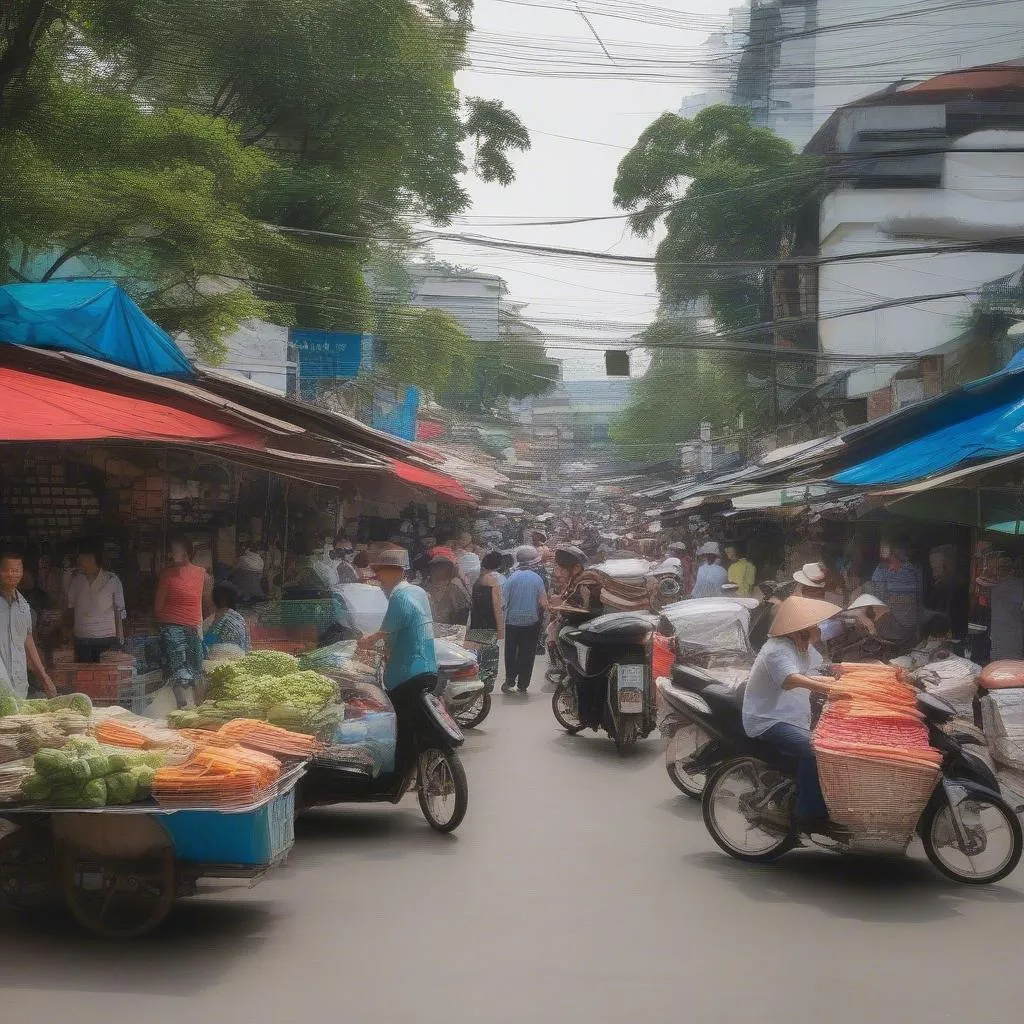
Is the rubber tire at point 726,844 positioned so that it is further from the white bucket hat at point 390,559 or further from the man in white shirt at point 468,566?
the man in white shirt at point 468,566

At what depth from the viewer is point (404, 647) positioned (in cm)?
821

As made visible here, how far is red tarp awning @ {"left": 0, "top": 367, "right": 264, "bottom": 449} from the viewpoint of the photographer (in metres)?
8.08

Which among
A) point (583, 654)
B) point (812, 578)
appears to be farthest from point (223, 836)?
point (583, 654)

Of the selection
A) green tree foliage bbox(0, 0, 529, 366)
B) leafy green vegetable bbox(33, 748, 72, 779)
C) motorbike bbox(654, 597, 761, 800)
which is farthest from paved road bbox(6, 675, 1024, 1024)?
green tree foliage bbox(0, 0, 529, 366)

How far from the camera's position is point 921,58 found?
3319 centimetres

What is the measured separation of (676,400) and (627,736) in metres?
44.8

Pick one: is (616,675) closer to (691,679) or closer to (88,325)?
(691,679)

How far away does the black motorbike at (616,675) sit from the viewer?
11492 mm

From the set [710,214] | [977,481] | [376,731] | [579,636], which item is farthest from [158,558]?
[710,214]

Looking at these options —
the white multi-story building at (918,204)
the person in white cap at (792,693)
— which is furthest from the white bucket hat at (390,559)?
the white multi-story building at (918,204)

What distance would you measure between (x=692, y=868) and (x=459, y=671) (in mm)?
4836

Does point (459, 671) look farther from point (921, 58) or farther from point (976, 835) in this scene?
point (921, 58)

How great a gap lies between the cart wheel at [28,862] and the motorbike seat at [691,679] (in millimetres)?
3928

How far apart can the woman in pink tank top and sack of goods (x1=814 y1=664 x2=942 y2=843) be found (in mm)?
6488
